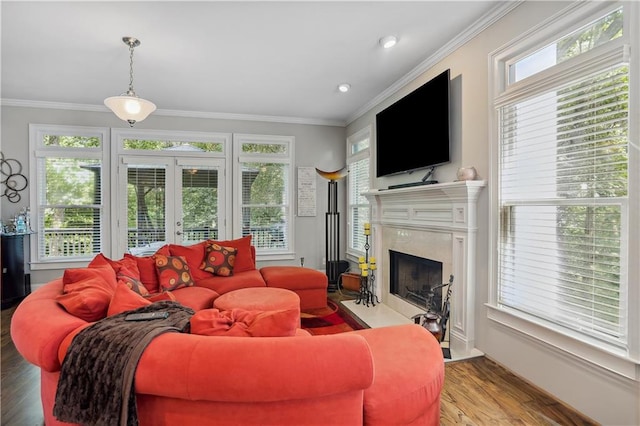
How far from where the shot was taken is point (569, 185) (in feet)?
6.66

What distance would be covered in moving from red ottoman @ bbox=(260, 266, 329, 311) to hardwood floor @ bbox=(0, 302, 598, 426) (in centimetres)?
179

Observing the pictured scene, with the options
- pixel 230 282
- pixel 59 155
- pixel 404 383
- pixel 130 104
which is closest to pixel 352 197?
pixel 230 282

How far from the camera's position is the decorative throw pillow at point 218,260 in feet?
12.6

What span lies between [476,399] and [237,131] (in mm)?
4755

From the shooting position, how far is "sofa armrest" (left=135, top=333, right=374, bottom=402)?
1.18 metres

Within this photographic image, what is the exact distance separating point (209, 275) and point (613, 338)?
3.59 metres

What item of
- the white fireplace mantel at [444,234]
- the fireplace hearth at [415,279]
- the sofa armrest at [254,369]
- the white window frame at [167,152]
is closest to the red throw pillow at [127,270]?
the sofa armrest at [254,369]

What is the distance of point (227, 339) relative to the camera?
1.28 meters

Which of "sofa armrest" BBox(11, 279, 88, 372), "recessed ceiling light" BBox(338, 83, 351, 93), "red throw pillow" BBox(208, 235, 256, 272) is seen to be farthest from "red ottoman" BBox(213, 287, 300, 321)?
"recessed ceiling light" BBox(338, 83, 351, 93)

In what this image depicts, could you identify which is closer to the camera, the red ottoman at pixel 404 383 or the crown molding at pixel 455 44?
the red ottoman at pixel 404 383

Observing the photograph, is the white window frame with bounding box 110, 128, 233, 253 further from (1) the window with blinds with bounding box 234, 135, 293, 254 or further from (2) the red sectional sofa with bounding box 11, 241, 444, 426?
(2) the red sectional sofa with bounding box 11, 241, 444, 426

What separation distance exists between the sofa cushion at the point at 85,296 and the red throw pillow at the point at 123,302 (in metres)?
0.11

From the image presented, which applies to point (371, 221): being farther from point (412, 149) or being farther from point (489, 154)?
point (489, 154)

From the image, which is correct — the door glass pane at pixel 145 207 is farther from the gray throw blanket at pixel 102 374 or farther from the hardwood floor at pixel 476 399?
the gray throw blanket at pixel 102 374
